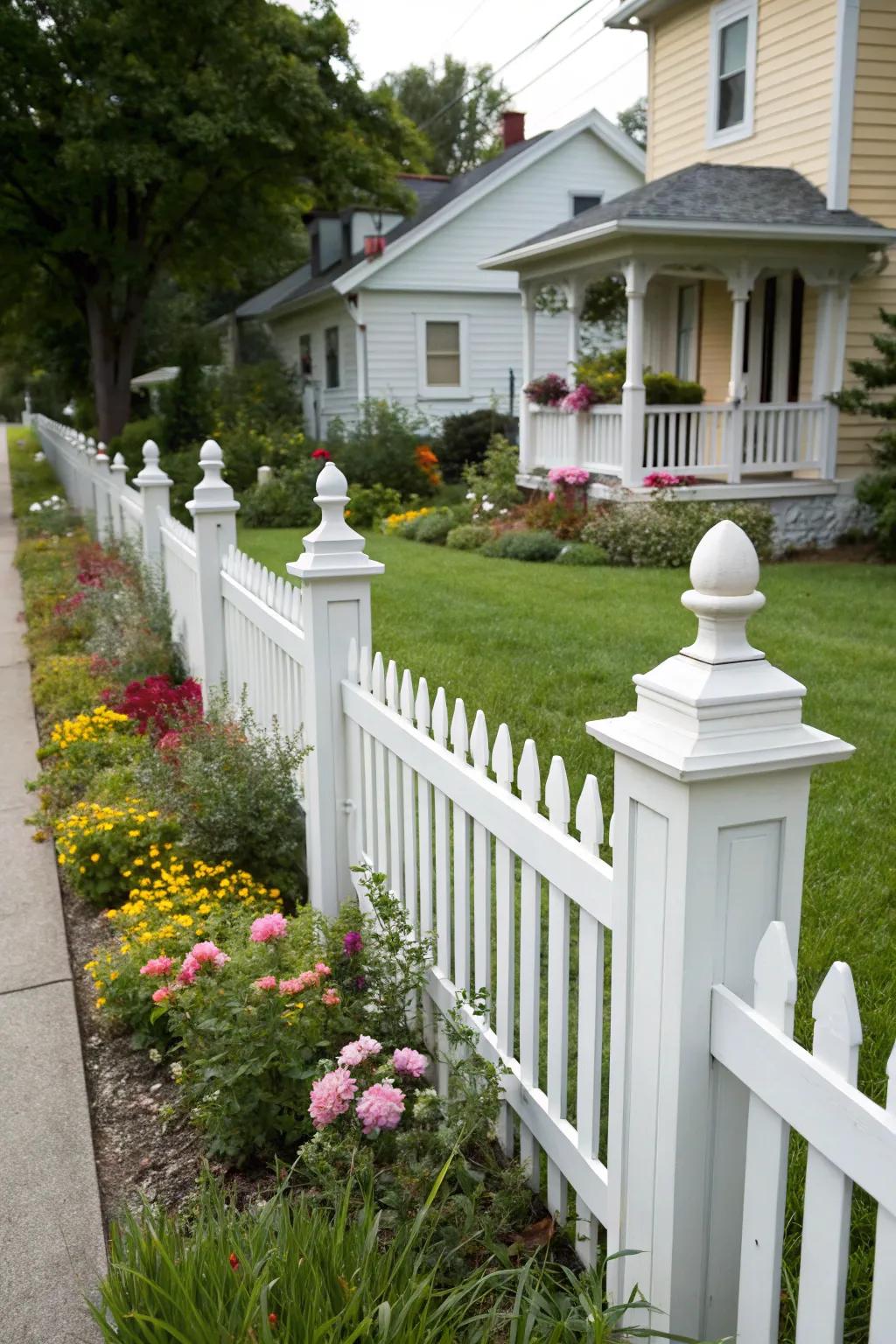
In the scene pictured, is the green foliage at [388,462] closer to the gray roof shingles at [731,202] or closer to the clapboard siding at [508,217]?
the gray roof shingles at [731,202]

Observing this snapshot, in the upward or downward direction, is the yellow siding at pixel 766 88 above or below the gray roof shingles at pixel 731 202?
above

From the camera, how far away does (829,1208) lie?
4.91 feet

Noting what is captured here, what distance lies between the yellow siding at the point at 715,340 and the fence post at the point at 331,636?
13.5 metres

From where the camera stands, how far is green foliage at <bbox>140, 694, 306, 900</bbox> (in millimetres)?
4230

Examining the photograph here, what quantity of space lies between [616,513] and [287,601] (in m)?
8.40

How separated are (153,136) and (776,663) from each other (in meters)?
17.2

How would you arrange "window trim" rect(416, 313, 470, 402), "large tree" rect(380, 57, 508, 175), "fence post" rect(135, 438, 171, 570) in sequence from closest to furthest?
1. "fence post" rect(135, 438, 171, 570)
2. "window trim" rect(416, 313, 470, 402)
3. "large tree" rect(380, 57, 508, 175)

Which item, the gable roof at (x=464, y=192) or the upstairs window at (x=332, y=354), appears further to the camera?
the upstairs window at (x=332, y=354)

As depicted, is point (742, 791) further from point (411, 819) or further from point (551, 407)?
point (551, 407)

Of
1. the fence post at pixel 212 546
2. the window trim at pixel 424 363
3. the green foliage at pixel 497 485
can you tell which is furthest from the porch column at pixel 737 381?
the window trim at pixel 424 363

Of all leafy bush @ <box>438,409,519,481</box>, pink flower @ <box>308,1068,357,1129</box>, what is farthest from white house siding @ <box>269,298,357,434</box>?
pink flower @ <box>308,1068,357,1129</box>

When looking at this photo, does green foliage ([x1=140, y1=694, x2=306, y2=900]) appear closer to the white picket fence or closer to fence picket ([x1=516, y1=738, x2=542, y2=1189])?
the white picket fence

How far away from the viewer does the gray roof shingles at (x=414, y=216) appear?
24.1 meters

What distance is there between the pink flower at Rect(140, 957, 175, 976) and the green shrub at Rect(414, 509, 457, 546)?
11.1 metres
